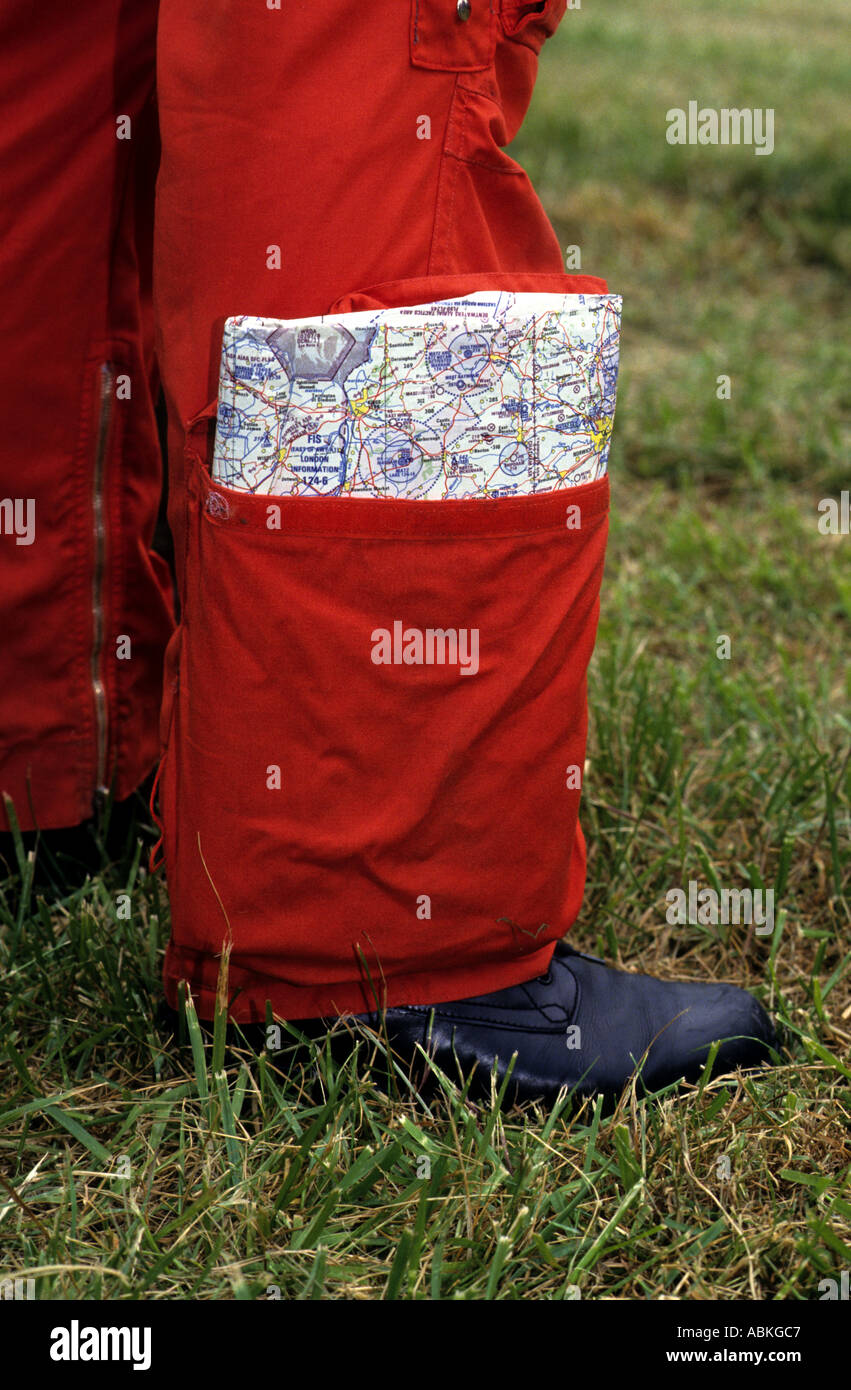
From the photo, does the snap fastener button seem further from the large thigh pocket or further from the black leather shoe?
the black leather shoe

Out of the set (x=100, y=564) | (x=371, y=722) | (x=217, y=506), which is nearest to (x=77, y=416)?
(x=100, y=564)

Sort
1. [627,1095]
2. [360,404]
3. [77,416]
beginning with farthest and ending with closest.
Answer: [77,416], [627,1095], [360,404]

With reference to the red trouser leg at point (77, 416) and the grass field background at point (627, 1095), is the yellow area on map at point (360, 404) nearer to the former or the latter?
the red trouser leg at point (77, 416)

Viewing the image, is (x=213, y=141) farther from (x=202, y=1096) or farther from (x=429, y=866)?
(x=202, y=1096)

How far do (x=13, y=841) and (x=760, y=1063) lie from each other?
858mm

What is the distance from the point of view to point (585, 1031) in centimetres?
132

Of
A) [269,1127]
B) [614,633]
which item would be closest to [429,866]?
[269,1127]

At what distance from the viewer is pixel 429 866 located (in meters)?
1.18

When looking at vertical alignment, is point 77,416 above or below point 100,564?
above

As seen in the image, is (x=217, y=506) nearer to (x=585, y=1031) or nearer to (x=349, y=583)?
(x=349, y=583)

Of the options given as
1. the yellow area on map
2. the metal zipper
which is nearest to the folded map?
the yellow area on map

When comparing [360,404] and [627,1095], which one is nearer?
[360,404]

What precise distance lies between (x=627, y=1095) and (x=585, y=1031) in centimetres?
9

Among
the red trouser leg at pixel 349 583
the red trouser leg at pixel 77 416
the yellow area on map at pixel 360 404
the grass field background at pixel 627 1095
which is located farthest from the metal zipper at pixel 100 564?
the yellow area on map at pixel 360 404
